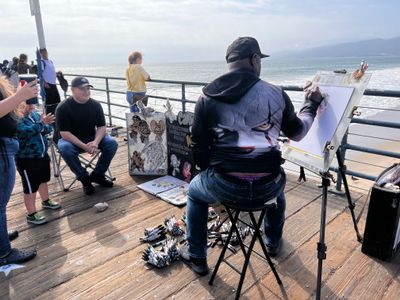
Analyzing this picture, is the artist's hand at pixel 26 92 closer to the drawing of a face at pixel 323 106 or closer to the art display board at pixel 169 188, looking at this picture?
the art display board at pixel 169 188

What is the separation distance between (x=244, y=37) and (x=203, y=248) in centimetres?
151

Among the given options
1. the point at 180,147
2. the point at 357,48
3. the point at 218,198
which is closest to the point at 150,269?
the point at 218,198

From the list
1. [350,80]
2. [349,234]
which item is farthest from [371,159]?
[350,80]

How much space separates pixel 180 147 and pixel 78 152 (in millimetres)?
1246

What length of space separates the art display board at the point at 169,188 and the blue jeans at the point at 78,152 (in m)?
0.54

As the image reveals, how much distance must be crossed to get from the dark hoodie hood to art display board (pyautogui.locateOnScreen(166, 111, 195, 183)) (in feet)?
6.65

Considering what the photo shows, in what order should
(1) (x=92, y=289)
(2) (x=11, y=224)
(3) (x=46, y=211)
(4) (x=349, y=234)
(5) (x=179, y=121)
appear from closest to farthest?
(1) (x=92, y=289), (4) (x=349, y=234), (2) (x=11, y=224), (3) (x=46, y=211), (5) (x=179, y=121)

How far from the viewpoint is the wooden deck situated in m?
2.33

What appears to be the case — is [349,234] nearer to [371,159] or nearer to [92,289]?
[92,289]

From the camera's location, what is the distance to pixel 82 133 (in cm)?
421

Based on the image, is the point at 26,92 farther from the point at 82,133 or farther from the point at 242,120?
the point at 82,133

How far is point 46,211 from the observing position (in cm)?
364

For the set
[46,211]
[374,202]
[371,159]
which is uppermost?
[374,202]

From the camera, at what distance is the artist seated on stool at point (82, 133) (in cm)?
401
